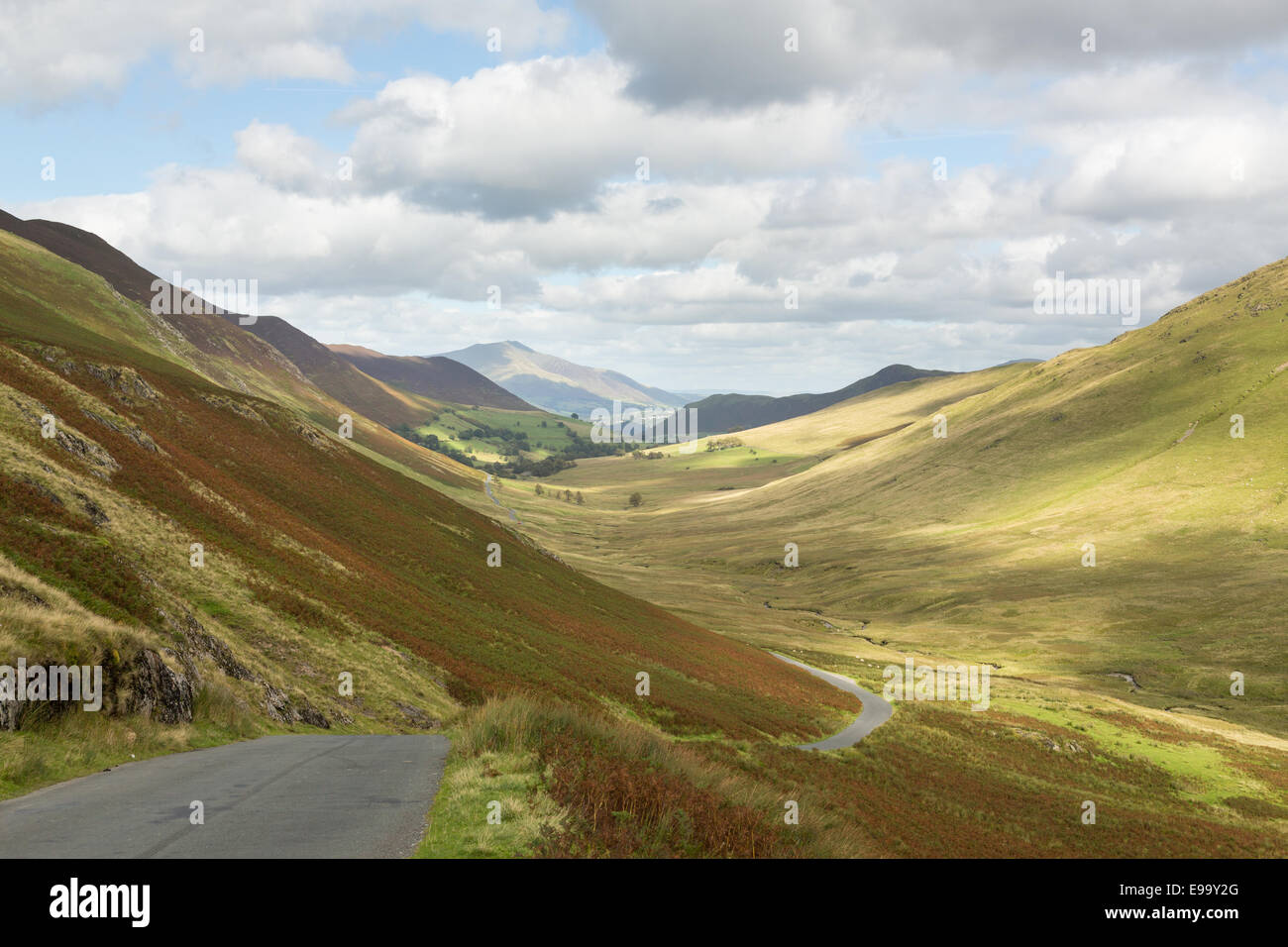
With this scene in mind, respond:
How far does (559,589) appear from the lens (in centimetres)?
6519

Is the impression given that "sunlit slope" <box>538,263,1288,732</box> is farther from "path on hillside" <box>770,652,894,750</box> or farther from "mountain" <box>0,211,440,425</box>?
"mountain" <box>0,211,440,425</box>

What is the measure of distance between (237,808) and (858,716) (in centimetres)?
5356

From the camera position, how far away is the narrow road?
35.7 feet

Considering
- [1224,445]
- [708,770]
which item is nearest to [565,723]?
[708,770]

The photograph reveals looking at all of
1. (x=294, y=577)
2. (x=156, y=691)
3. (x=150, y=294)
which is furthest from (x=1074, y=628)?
(x=150, y=294)

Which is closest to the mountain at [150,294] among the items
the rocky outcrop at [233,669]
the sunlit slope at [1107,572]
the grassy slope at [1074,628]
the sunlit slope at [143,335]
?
the sunlit slope at [143,335]

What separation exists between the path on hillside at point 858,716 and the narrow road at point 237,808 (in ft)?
107

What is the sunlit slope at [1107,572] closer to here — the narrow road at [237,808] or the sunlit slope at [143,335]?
the sunlit slope at [143,335]

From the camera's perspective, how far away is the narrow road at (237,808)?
10.9 meters

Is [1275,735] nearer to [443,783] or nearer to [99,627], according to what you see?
[443,783]

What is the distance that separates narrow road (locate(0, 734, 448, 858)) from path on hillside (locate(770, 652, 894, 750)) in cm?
3267

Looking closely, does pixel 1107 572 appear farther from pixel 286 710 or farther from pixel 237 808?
pixel 237 808

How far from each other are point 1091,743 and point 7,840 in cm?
6853

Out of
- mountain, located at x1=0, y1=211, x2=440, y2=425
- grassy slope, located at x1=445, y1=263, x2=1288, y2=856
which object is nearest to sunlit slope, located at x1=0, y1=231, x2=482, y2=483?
mountain, located at x1=0, y1=211, x2=440, y2=425
